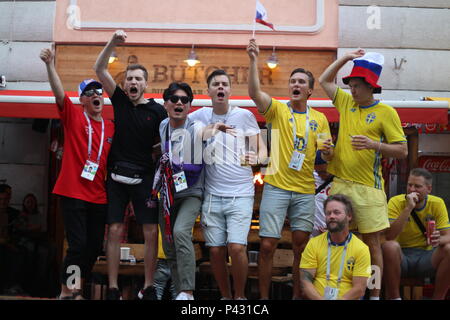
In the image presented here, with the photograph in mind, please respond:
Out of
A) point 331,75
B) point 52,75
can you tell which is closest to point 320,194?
point 331,75

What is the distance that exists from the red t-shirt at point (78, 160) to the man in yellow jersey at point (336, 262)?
2109 mm

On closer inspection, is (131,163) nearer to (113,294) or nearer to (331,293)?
(113,294)

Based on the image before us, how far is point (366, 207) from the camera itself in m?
6.04

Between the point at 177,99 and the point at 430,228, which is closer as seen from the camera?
the point at 177,99

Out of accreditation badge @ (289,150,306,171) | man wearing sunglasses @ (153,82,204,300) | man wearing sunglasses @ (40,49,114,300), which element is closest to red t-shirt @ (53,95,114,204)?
man wearing sunglasses @ (40,49,114,300)

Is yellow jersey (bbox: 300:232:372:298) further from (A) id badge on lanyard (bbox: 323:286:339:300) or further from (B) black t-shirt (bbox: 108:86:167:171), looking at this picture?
(B) black t-shirt (bbox: 108:86:167:171)

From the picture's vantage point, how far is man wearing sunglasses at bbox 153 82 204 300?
233 inches

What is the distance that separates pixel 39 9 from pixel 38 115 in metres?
3.08

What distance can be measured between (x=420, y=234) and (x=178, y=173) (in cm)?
306

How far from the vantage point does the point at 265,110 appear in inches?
247

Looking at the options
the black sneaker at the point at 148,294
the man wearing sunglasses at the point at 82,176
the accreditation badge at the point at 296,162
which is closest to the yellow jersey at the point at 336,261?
the accreditation badge at the point at 296,162

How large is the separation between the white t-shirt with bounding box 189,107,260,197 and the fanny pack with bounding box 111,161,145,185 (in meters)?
0.67
